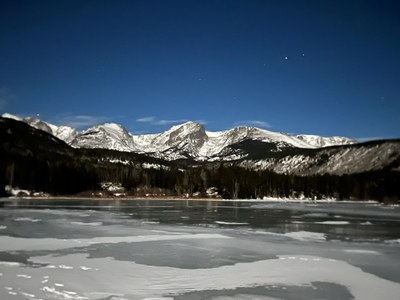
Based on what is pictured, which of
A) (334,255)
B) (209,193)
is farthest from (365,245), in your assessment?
(209,193)

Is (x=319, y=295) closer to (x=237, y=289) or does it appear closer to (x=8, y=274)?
(x=237, y=289)

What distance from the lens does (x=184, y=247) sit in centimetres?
1844

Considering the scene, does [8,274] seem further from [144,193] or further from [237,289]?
[144,193]

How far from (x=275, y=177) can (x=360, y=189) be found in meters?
33.5

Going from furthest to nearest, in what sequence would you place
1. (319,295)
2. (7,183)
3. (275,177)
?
(275,177) < (7,183) < (319,295)

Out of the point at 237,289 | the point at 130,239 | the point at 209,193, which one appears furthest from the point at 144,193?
the point at 237,289

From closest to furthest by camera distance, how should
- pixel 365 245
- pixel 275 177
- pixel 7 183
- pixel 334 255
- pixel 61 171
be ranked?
pixel 334 255 < pixel 365 245 < pixel 7 183 < pixel 61 171 < pixel 275 177

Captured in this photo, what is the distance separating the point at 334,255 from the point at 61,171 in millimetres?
129761

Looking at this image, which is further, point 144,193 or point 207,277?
point 144,193

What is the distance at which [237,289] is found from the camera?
426 inches

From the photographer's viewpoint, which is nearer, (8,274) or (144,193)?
(8,274)

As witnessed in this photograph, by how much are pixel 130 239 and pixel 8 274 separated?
31.4ft

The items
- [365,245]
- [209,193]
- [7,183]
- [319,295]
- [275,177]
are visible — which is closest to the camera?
[319,295]

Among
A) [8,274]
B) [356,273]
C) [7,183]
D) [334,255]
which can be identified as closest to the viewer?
[8,274]
